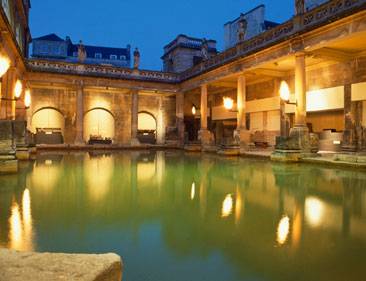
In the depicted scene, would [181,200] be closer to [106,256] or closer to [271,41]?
[106,256]

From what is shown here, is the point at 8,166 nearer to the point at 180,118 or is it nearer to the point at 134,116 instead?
the point at 134,116

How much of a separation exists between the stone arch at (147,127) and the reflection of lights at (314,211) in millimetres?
22473

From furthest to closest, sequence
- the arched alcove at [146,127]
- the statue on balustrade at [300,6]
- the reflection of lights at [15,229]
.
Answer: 1. the arched alcove at [146,127]
2. the statue on balustrade at [300,6]
3. the reflection of lights at [15,229]

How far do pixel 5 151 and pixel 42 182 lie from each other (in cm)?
200

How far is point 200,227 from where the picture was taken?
11.5 ft

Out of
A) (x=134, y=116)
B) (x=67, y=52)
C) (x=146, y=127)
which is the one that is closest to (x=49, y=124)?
(x=134, y=116)

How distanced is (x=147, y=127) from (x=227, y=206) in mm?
23733

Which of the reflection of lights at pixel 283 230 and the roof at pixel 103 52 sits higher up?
the roof at pixel 103 52

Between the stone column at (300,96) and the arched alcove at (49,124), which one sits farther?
the arched alcove at (49,124)

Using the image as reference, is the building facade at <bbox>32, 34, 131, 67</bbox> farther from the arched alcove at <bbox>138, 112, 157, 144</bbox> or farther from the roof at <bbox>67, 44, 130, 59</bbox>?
the arched alcove at <bbox>138, 112, 157, 144</bbox>

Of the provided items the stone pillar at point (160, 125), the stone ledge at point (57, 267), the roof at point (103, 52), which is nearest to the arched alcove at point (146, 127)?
the stone pillar at point (160, 125)

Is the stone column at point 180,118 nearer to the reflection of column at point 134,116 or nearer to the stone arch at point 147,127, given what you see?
the stone arch at point 147,127

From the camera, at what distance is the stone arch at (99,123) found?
25672mm

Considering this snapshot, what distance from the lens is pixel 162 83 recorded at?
24984 millimetres
